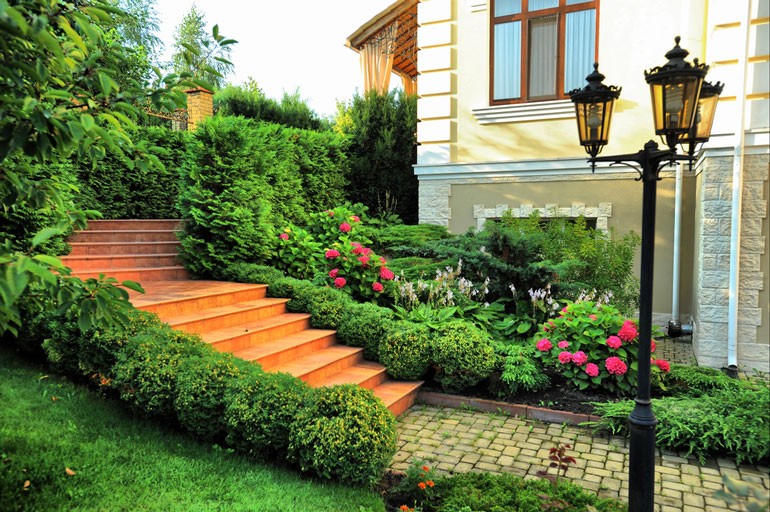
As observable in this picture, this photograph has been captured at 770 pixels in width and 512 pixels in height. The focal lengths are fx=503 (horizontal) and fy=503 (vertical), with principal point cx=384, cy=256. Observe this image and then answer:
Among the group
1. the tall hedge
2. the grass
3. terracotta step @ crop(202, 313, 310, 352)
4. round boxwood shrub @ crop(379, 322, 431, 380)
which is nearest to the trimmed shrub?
the grass

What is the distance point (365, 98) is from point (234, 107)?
120 inches

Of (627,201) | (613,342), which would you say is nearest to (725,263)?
(627,201)

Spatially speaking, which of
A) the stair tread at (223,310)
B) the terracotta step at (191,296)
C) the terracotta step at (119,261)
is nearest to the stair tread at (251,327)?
the stair tread at (223,310)

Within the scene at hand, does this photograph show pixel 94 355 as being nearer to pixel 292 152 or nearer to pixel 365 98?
pixel 292 152

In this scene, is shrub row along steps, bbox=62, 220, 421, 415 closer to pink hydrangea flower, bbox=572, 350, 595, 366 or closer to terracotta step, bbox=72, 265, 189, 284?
terracotta step, bbox=72, 265, 189, 284

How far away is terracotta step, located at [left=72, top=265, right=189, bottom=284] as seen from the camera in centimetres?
654

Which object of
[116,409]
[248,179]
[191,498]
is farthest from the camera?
[248,179]

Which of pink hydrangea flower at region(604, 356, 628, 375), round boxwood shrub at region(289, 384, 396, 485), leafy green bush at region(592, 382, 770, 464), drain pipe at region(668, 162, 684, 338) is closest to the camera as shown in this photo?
round boxwood shrub at region(289, 384, 396, 485)

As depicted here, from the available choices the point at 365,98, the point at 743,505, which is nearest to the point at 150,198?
the point at 365,98

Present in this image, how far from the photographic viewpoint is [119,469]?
11.0 ft

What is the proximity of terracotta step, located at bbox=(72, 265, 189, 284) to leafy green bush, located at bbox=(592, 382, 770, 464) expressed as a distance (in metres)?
5.82

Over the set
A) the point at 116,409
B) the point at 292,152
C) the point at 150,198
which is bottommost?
the point at 116,409

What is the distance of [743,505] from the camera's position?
1.20 m

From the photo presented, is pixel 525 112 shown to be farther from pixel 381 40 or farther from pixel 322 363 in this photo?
pixel 381 40
